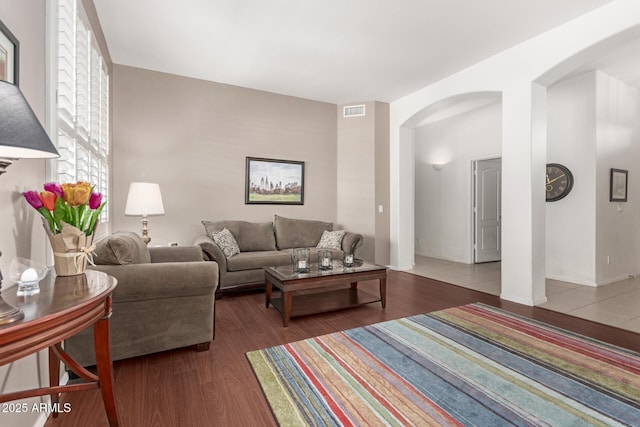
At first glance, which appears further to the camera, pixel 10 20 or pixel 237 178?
pixel 237 178

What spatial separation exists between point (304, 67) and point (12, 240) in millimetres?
3705

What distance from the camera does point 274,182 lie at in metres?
5.15

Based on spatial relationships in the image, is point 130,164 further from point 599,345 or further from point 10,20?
point 599,345

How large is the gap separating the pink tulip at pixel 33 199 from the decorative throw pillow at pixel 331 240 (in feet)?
12.0

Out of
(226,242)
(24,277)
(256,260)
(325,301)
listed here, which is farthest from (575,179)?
(24,277)

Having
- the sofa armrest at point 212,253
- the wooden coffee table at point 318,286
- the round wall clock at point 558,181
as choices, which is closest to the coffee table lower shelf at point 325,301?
the wooden coffee table at point 318,286

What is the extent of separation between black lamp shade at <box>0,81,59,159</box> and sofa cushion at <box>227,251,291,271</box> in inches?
118

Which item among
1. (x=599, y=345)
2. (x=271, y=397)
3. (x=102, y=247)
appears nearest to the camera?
(x=271, y=397)

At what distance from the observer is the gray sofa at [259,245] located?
3795 mm

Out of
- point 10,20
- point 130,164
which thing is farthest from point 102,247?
point 130,164

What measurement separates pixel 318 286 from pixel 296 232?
2.03 metres

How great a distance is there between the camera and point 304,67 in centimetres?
420

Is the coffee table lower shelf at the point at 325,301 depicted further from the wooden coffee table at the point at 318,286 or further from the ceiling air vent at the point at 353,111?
the ceiling air vent at the point at 353,111

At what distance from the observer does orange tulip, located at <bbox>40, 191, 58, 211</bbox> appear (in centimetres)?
132
